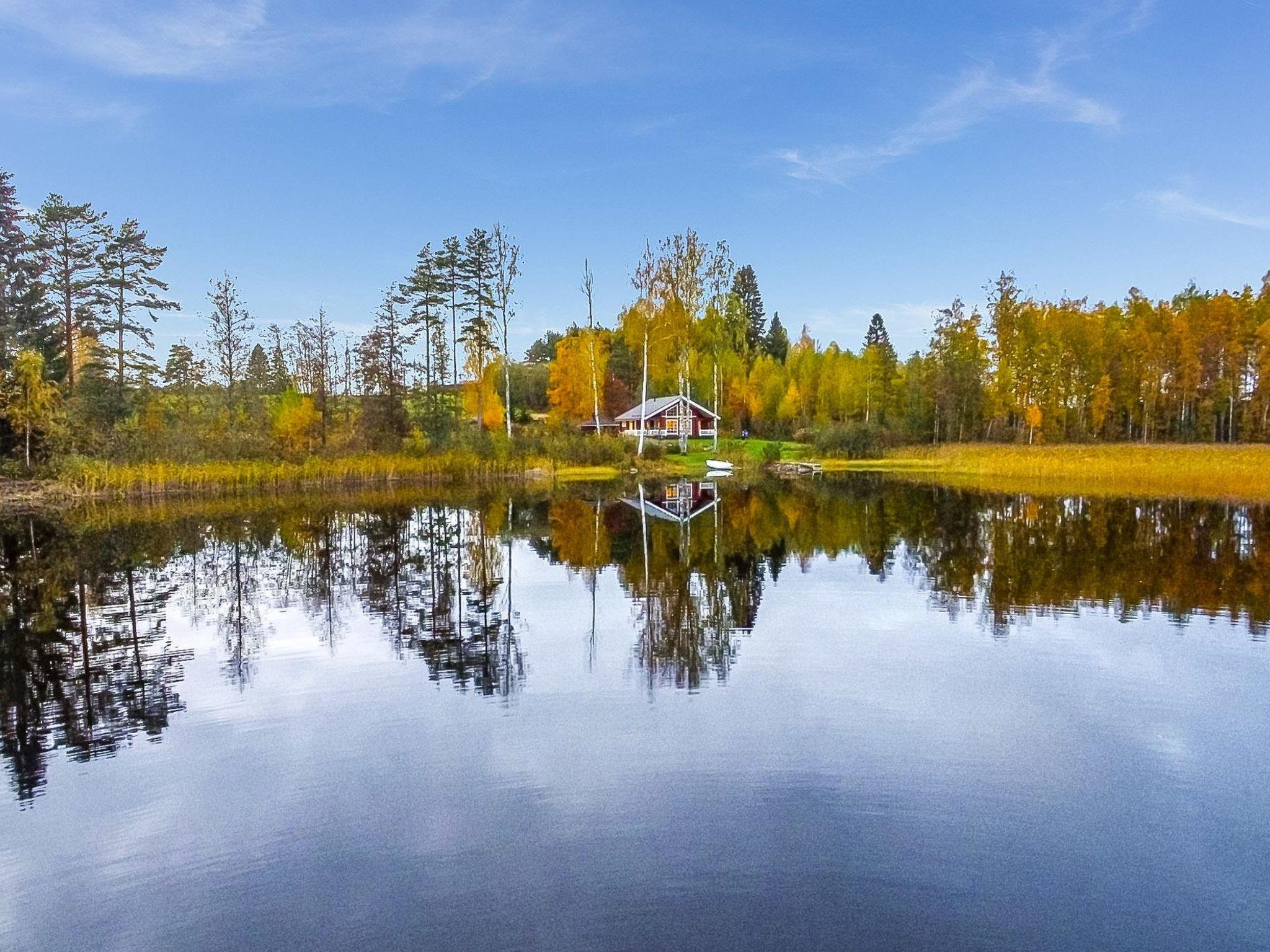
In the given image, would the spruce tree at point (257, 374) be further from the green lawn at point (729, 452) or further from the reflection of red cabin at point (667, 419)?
the reflection of red cabin at point (667, 419)

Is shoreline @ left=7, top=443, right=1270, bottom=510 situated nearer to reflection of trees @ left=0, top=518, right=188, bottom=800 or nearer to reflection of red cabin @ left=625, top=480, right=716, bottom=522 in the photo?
reflection of red cabin @ left=625, top=480, right=716, bottom=522

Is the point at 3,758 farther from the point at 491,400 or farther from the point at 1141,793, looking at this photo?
the point at 491,400

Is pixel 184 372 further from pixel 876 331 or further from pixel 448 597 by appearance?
pixel 876 331

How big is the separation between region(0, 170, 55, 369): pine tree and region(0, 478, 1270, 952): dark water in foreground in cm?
2816

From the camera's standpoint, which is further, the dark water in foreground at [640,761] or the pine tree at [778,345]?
the pine tree at [778,345]

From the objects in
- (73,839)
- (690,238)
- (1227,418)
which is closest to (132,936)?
(73,839)

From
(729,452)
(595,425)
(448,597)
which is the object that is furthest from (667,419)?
(448,597)

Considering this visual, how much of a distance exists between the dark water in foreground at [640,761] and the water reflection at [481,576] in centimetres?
10

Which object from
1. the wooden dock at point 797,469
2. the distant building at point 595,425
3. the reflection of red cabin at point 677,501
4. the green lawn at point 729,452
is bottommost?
the reflection of red cabin at point 677,501

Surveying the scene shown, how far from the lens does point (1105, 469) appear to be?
3944 cm

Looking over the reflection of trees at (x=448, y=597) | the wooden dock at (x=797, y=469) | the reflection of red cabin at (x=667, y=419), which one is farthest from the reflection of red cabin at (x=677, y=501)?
the reflection of red cabin at (x=667, y=419)

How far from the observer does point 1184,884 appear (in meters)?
4.83

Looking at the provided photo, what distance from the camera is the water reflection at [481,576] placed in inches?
358

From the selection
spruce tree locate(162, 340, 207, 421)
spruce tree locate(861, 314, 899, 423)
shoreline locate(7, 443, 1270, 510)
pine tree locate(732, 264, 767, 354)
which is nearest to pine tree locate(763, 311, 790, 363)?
pine tree locate(732, 264, 767, 354)
